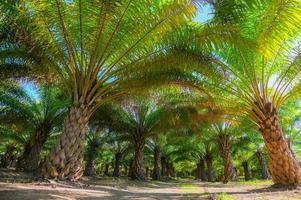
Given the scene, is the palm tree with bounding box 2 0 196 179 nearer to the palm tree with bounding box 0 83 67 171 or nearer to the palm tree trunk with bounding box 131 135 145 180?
the palm tree with bounding box 0 83 67 171

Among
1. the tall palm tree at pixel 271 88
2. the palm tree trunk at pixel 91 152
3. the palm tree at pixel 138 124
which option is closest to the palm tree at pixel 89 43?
the tall palm tree at pixel 271 88

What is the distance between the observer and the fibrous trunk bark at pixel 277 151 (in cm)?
838

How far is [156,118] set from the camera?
50.4ft

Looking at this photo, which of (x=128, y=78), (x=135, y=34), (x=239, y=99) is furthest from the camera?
(x=239, y=99)

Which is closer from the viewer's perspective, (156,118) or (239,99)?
(239,99)

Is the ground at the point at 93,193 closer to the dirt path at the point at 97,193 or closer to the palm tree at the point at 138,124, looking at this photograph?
the dirt path at the point at 97,193

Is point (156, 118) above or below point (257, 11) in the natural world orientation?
below

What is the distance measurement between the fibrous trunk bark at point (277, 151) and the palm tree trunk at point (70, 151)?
6.02 meters

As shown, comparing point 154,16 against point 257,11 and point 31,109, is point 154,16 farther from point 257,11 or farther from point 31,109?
point 31,109

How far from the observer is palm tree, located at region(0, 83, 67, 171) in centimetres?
1459

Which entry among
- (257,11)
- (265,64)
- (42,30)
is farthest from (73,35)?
(265,64)

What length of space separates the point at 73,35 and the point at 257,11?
501cm

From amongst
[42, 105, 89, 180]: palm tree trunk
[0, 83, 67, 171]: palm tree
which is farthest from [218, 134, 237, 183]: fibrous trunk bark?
[42, 105, 89, 180]: palm tree trunk

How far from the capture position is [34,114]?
1564 cm
